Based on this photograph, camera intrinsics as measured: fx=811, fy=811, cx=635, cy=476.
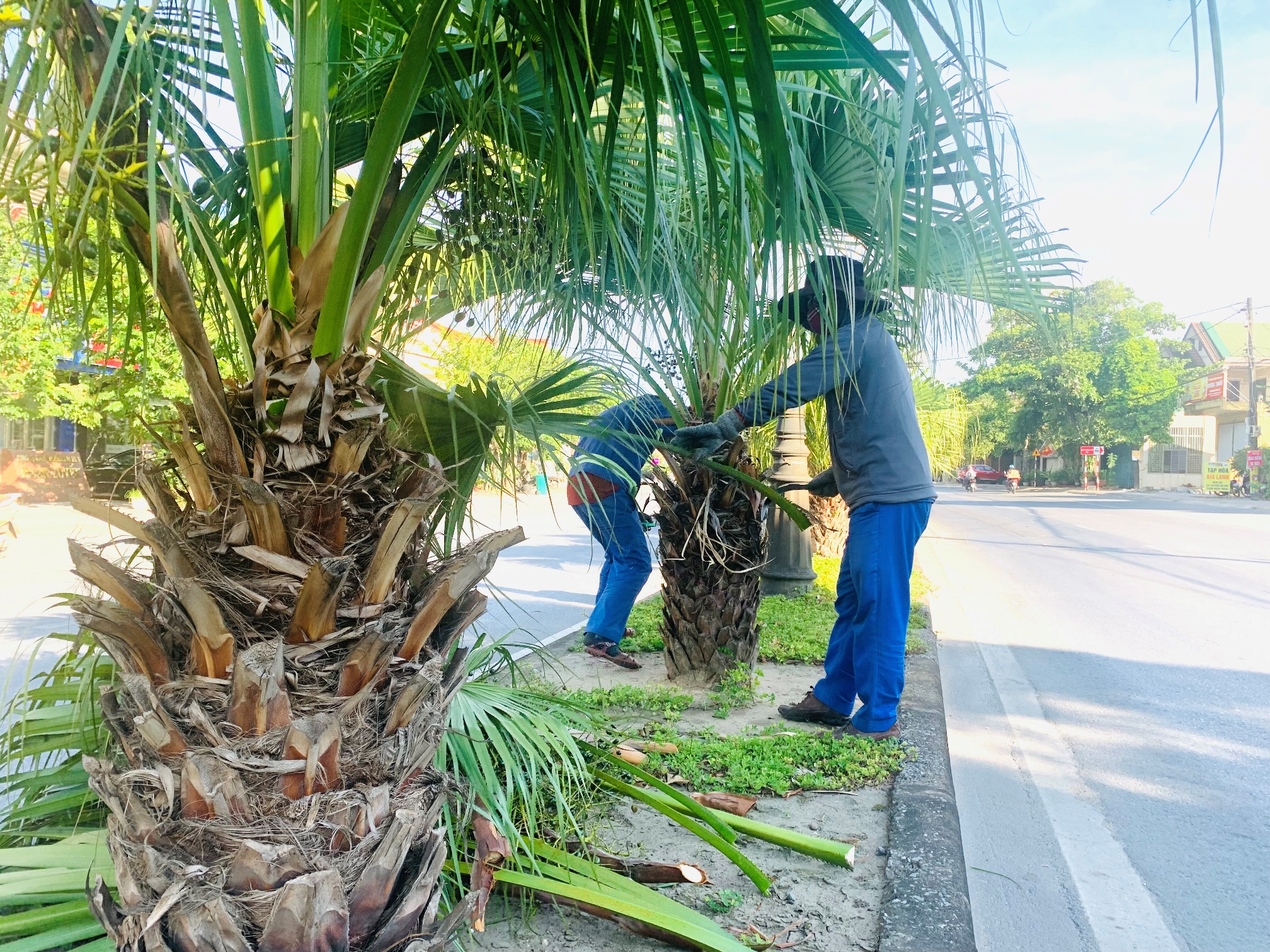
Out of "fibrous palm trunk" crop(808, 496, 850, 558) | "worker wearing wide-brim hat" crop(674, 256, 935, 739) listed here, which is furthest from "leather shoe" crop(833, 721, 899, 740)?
"fibrous palm trunk" crop(808, 496, 850, 558)

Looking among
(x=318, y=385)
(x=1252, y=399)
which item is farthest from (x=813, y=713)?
(x=1252, y=399)

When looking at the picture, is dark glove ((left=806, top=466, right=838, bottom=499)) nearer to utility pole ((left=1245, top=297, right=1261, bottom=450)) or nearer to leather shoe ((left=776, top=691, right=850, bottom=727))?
leather shoe ((left=776, top=691, right=850, bottom=727))

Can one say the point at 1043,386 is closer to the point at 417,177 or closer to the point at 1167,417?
the point at 1167,417

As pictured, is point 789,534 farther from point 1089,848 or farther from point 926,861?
point 926,861

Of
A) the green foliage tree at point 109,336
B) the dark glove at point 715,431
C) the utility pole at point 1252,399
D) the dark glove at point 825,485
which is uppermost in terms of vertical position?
the utility pole at point 1252,399

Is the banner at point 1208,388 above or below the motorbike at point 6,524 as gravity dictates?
above

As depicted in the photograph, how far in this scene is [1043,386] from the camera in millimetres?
43156

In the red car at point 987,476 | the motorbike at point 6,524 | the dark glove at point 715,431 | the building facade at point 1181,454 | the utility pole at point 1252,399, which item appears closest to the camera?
the dark glove at point 715,431

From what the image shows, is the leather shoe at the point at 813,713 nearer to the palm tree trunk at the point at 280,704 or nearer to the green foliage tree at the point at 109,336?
the palm tree trunk at the point at 280,704

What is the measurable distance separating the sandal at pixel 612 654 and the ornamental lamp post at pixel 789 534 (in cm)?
244

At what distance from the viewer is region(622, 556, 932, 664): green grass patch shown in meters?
5.29

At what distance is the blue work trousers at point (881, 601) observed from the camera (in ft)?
11.5

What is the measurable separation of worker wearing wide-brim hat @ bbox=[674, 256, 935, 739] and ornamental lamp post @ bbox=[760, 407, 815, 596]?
335cm

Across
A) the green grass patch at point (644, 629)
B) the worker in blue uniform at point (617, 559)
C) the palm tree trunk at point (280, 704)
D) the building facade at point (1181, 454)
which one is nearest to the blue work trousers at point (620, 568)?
the worker in blue uniform at point (617, 559)
